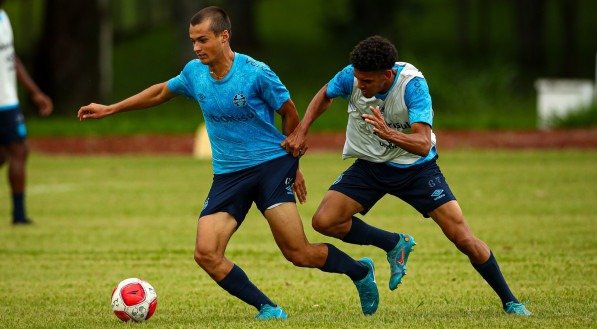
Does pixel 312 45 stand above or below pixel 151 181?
below

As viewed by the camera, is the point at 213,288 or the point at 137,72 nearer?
the point at 213,288

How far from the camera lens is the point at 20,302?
968 centimetres

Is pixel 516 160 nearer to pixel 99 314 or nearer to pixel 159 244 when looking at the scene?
pixel 159 244

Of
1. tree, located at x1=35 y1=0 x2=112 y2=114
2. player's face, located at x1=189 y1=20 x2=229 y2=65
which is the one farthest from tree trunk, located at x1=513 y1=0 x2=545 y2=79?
player's face, located at x1=189 y1=20 x2=229 y2=65

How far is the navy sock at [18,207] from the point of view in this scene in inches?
575

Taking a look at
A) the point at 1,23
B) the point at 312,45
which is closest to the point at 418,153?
the point at 1,23

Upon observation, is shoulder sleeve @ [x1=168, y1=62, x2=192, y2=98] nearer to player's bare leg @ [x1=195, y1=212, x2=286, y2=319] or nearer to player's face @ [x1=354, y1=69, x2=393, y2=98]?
player's bare leg @ [x1=195, y1=212, x2=286, y2=319]

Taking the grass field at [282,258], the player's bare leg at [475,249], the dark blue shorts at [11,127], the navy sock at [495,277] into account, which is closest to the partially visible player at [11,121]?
the dark blue shorts at [11,127]

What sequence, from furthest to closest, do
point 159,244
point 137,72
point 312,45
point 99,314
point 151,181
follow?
point 312,45
point 137,72
point 151,181
point 159,244
point 99,314

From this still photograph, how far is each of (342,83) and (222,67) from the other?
0.87 meters

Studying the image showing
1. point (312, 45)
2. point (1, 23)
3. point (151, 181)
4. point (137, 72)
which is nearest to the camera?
point (1, 23)

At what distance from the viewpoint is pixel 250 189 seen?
8594 millimetres

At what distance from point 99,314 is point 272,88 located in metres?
2.09

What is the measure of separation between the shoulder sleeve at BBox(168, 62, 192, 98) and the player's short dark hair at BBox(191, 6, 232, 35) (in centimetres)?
38
